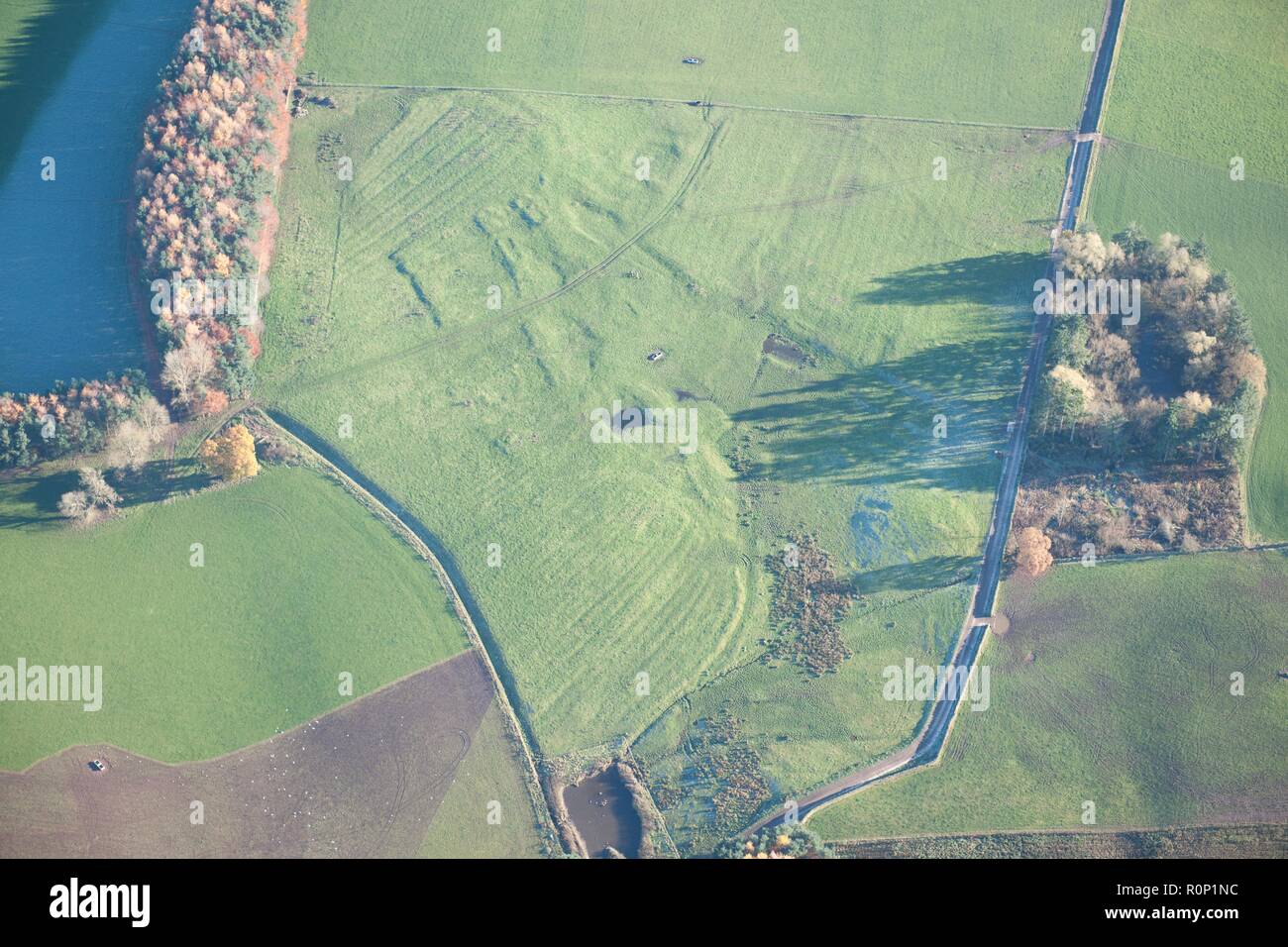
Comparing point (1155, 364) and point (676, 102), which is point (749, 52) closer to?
point (676, 102)

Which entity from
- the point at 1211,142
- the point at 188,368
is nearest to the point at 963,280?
the point at 1211,142

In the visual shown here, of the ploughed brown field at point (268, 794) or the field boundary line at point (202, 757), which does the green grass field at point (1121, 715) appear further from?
the field boundary line at point (202, 757)

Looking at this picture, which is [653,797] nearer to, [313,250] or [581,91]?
[313,250]

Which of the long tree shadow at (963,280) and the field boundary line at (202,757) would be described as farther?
the long tree shadow at (963,280)

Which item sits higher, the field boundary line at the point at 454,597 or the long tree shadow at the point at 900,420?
the long tree shadow at the point at 900,420

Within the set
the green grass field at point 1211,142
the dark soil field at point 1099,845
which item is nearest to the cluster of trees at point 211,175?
the dark soil field at point 1099,845
